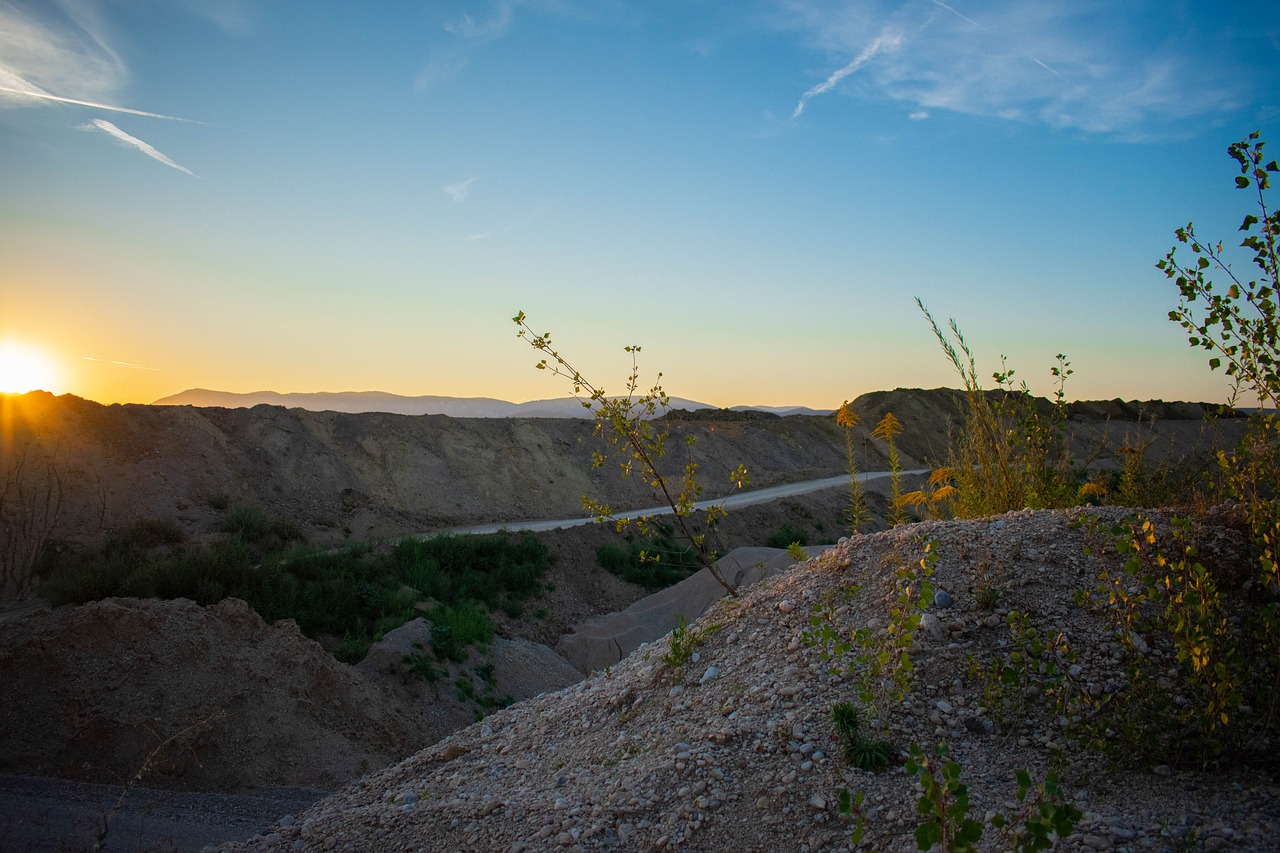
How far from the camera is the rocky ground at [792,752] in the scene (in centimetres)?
344

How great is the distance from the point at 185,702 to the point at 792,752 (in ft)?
23.2

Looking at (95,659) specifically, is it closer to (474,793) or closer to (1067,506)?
(474,793)

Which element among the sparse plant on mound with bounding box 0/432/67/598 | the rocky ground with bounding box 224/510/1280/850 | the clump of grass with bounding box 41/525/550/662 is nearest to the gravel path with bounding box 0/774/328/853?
the rocky ground with bounding box 224/510/1280/850

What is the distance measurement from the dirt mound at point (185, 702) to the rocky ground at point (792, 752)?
2.86 meters

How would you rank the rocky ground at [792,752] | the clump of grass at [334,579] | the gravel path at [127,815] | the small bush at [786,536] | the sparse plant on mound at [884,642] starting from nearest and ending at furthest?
1. the rocky ground at [792,752]
2. the sparse plant on mound at [884,642]
3. the gravel path at [127,815]
4. the clump of grass at [334,579]
5. the small bush at [786,536]

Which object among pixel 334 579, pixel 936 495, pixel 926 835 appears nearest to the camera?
pixel 926 835

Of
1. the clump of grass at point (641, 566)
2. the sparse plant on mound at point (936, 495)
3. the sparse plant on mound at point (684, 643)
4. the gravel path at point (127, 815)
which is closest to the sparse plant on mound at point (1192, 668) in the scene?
the sparse plant on mound at point (684, 643)

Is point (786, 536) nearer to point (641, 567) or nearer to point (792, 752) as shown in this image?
point (641, 567)

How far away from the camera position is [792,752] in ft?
13.1

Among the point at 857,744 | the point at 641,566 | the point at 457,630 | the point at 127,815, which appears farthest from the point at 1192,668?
the point at 641,566

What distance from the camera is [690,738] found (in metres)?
4.40

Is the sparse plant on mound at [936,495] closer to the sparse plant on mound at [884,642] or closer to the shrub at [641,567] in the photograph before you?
the sparse plant on mound at [884,642]

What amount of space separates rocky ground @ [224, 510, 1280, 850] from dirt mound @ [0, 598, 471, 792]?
286 cm

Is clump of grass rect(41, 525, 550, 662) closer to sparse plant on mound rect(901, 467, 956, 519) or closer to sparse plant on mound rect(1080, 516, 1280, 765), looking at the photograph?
sparse plant on mound rect(901, 467, 956, 519)
